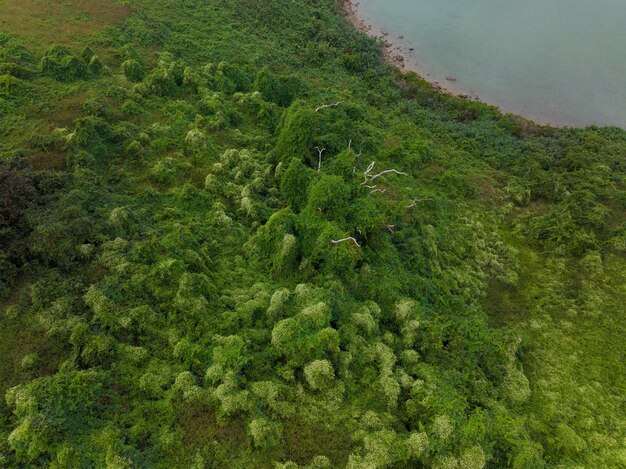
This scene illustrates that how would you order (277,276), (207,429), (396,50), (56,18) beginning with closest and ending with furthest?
(207,429) < (277,276) < (56,18) < (396,50)

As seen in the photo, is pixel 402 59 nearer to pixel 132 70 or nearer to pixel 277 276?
pixel 132 70

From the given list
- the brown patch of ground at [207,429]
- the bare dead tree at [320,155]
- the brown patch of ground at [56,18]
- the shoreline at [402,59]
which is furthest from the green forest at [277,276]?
the shoreline at [402,59]

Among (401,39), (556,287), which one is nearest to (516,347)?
(556,287)

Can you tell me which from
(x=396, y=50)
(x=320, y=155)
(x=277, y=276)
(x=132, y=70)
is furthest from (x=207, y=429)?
(x=396, y=50)

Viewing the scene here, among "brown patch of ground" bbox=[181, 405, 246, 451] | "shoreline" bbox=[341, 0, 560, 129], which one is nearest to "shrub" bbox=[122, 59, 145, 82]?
"brown patch of ground" bbox=[181, 405, 246, 451]

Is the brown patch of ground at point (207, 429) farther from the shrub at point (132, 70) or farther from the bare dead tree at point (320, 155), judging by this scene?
the shrub at point (132, 70)

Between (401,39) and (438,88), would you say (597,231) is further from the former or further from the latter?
(401,39)

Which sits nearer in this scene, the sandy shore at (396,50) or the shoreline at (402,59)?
the shoreline at (402,59)

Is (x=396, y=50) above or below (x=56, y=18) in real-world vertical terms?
above
